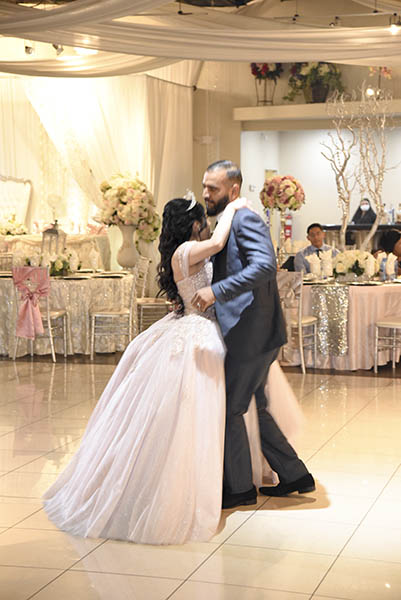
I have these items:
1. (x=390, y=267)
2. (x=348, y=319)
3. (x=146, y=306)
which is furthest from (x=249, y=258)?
(x=146, y=306)

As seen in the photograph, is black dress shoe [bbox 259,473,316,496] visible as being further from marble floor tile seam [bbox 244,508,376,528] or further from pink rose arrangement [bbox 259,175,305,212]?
pink rose arrangement [bbox 259,175,305,212]

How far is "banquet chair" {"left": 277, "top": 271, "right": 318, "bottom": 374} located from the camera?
8438 millimetres

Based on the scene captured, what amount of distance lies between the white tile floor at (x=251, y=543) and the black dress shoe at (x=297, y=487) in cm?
5

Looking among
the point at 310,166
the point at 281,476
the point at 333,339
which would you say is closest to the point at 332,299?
the point at 333,339

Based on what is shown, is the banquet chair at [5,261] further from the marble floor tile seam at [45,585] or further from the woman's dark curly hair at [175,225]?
the marble floor tile seam at [45,585]

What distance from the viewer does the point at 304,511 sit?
421cm

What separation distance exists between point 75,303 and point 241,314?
564 centimetres

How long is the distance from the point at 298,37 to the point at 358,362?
10.2 feet

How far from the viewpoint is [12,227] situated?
42.3ft

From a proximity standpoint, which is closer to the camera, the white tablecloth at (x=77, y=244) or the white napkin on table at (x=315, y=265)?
the white napkin on table at (x=315, y=265)

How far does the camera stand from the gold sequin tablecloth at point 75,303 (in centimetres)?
942

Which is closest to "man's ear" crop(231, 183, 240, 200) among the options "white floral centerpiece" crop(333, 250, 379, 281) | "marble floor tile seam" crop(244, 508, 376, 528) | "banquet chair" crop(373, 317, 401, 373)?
"marble floor tile seam" crop(244, 508, 376, 528)

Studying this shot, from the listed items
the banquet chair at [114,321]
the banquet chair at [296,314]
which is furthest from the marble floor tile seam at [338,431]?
the banquet chair at [114,321]

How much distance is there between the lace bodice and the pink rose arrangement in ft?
19.3
